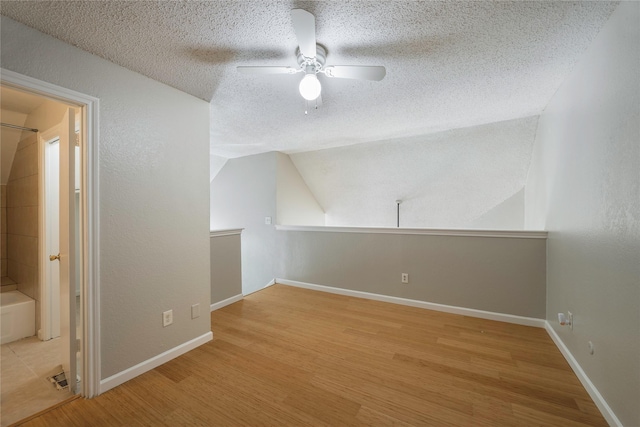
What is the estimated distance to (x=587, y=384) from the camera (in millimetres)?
1586

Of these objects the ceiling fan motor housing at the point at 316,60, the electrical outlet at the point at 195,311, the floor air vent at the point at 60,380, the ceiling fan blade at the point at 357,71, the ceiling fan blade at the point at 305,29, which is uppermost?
the ceiling fan motor housing at the point at 316,60

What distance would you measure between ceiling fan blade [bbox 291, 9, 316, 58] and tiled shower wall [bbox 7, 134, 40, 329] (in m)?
2.74

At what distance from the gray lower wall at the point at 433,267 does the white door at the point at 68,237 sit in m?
2.64

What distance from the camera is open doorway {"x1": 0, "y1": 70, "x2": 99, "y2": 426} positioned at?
5.14 ft

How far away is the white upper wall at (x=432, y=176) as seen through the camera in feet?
10.5

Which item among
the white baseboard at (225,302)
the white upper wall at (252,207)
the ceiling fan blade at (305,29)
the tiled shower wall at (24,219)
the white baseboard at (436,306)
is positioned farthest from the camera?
the white upper wall at (252,207)

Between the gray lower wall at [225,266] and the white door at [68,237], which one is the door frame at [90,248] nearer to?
the white door at [68,237]

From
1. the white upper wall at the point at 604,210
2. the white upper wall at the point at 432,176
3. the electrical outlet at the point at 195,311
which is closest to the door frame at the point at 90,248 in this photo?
the electrical outlet at the point at 195,311

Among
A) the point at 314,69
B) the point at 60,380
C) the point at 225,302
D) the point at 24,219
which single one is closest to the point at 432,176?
the point at 314,69

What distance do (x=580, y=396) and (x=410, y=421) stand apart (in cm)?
110

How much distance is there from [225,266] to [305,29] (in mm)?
2766

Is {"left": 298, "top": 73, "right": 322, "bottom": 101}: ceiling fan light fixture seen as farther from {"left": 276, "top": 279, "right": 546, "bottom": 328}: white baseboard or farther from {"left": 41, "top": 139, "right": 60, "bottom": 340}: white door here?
{"left": 276, "top": 279, "right": 546, "bottom": 328}: white baseboard

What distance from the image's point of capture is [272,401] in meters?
1.55

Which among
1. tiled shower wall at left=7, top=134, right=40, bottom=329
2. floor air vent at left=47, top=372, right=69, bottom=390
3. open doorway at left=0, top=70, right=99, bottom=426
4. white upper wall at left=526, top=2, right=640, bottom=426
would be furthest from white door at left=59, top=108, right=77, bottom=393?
white upper wall at left=526, top=2, right=640, bottom=426
